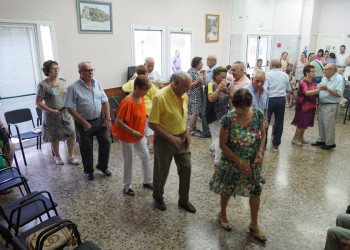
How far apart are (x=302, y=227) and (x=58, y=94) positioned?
3480 millimetres

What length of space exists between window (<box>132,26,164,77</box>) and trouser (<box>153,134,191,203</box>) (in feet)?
12.4

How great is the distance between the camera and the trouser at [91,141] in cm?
353

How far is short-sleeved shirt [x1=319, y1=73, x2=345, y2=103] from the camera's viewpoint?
4412mm

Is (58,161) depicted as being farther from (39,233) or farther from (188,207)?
(39,233)

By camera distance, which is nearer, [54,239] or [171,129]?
[54,239]

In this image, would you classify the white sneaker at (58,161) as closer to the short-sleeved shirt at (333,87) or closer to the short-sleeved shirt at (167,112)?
the short-sleeved shirt at (167,112)

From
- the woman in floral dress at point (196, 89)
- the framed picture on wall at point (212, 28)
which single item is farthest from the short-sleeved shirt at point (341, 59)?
the woman in floral dress at point (196, 89)

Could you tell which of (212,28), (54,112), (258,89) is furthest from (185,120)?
(212,28)

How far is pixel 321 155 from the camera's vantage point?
15.1 feet

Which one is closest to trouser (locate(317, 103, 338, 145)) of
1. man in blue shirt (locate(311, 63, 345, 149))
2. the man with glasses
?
man in blue shirt (locate(311, 63, 345, 149))

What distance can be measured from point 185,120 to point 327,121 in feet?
10.2

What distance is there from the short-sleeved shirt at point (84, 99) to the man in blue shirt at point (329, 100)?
11.6 feet

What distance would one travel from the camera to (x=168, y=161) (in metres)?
2.83

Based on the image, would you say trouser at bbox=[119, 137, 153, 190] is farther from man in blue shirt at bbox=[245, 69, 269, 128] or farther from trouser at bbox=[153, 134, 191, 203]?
man in blue shirt at bbox=[245, 69, 269, 128]
